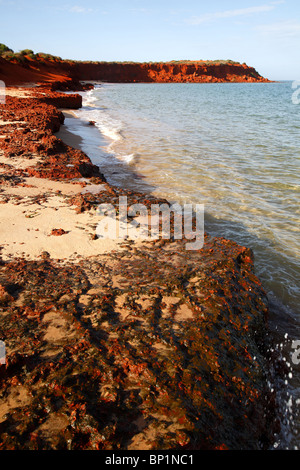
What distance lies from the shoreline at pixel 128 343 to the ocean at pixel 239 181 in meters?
0.62

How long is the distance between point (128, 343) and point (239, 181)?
22.3 ft

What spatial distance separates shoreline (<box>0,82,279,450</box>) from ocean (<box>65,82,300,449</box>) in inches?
24.4

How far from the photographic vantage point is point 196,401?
193cm

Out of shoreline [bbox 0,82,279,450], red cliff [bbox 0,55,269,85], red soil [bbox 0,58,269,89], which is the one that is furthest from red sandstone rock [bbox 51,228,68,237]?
red soil [bbox 0,58,269,89]

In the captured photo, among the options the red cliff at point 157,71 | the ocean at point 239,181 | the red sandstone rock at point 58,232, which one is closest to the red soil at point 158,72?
the red cliff at point 157,71

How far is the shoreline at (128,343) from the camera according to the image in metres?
1.77

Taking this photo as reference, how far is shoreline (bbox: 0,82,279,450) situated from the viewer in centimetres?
177

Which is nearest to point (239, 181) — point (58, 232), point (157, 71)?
point (58, 232)

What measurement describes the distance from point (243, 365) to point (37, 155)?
5931 mm

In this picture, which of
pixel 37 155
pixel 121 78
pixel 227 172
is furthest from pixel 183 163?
pixel 121 78

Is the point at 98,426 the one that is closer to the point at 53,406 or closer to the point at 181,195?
the point at 53,406

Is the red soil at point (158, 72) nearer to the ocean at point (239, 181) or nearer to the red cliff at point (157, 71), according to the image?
the red cliff at point (157, 71)

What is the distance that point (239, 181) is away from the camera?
816 centimetres
